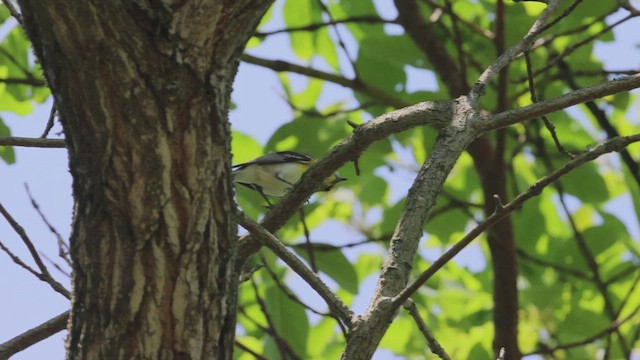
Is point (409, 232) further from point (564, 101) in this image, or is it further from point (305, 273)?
point (564, 101)

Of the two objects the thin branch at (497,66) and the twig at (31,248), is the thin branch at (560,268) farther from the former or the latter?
the twig at (31,248)

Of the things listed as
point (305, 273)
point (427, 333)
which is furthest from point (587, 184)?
point (305, 273)

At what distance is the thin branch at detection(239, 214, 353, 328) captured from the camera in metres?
2.06

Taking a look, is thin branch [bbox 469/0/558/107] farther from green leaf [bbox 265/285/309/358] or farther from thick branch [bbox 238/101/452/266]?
green leaf [bbox 265/285/309/358]

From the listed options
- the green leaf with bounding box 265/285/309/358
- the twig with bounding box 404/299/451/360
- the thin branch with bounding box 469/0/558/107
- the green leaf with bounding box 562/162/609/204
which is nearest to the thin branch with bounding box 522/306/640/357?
the green leaf with bounding box 562/162/609/204

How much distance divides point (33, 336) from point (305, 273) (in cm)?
80

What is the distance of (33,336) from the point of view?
235 centimetres

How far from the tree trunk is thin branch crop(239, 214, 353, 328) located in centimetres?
34

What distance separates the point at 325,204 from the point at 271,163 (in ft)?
3.02

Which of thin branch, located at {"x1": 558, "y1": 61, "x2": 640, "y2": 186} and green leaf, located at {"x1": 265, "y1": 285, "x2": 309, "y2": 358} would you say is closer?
green leaf, located at {"x1": 265, "y1": 285, "x2": 309, "y2": 358}

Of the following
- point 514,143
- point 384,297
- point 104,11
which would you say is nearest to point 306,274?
point 384,297

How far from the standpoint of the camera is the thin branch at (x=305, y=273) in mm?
2064

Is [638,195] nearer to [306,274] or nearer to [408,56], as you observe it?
[408,56]

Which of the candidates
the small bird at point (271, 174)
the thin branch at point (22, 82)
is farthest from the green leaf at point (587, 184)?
the thin branch at point (22, 82)
